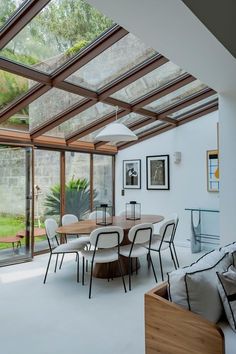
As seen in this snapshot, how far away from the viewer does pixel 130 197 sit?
687cm

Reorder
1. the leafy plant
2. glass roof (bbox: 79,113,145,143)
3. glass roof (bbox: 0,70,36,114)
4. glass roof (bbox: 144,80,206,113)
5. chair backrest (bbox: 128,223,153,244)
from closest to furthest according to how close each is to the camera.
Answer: glass roof (bbox: 0,70,36,114) → chair backrest (bbox: 128,223,153,244) → glass roof (bbox: 144,80,206,113) → glass roof (bbox: 79,113,145,143) → the leafy plant

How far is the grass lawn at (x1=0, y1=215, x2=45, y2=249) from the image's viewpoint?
4.91m

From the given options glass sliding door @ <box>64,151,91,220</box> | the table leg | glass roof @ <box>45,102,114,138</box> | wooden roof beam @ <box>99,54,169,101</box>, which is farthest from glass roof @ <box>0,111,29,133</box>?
the table leg

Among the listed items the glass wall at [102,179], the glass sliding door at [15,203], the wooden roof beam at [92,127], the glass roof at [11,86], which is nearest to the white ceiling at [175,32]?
the glass roof at [11,86]

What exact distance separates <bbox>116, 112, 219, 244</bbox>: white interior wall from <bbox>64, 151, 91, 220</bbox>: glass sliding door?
1.19 metres

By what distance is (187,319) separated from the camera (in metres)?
1.62

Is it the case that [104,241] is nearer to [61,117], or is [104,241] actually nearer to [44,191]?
[61,117]

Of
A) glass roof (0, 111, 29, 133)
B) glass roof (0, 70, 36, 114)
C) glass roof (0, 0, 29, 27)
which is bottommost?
glass roof (0, 111, 29, 133)

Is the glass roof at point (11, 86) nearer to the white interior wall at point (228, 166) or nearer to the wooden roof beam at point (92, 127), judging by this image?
the wooden roof beam at point (92, 127)

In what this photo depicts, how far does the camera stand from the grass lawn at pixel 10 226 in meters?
4.91

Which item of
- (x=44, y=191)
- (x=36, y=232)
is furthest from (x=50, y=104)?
(x=36, y=232)

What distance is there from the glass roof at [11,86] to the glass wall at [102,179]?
3028 mm

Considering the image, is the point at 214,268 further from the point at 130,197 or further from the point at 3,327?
the point at 130,197

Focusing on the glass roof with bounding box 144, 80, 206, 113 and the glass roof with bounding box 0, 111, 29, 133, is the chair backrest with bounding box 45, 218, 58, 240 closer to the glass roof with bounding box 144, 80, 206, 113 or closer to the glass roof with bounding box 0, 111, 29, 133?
the glass roof with bounding box 0, 111, 29, 133
